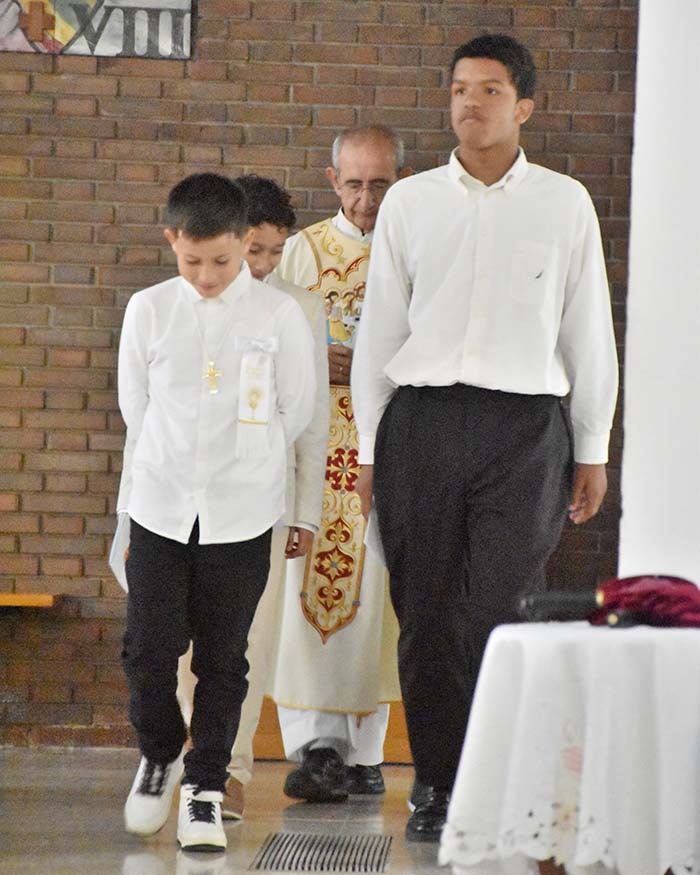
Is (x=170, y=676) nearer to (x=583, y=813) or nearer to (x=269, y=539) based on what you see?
(x=269, y=539)

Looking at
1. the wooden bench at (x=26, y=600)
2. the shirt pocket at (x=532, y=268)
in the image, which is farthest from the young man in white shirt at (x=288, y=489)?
the wooden bench at (x=26, y=600)

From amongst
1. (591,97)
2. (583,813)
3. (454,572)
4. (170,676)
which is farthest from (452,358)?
(591,97)

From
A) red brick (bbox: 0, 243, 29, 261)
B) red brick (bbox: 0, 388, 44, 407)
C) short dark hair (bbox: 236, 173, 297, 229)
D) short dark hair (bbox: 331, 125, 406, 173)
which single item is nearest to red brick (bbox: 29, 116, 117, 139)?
→ red brick (bbox: 0, 243, 29, 261)

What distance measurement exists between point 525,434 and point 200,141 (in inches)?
92.7

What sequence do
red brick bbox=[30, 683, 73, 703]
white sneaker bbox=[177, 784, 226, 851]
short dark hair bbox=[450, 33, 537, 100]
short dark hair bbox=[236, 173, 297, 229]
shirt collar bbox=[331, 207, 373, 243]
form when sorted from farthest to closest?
red brick bbox=[30, 683, 73, 703] → shirt collar bbox=[331, 207, 373, 243] → short dark hair bbox=[236, 173, 297, 229] → short dark hair bbox=[450, 33, 537, 100] → white sneaker bbox=[177, 784, 226, 851]

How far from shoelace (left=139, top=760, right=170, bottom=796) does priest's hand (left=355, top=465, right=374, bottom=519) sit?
0.81 metres

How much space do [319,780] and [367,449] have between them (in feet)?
3.60

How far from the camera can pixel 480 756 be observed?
195 cm

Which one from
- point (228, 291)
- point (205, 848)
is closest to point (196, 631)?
point (205, 848)

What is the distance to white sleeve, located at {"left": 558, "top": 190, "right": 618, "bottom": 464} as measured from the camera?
3.50 m

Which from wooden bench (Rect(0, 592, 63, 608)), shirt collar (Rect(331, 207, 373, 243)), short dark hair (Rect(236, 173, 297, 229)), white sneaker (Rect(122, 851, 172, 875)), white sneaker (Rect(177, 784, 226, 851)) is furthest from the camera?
wooden bench (Rect(0, 592, 63, 608))

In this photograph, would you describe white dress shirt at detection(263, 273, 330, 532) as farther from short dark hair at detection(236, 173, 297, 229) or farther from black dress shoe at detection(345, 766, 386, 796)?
black dress shoe at detection(345, 766, 386, 796)

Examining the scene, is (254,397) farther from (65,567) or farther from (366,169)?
(65,567)

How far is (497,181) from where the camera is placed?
3527 mm
